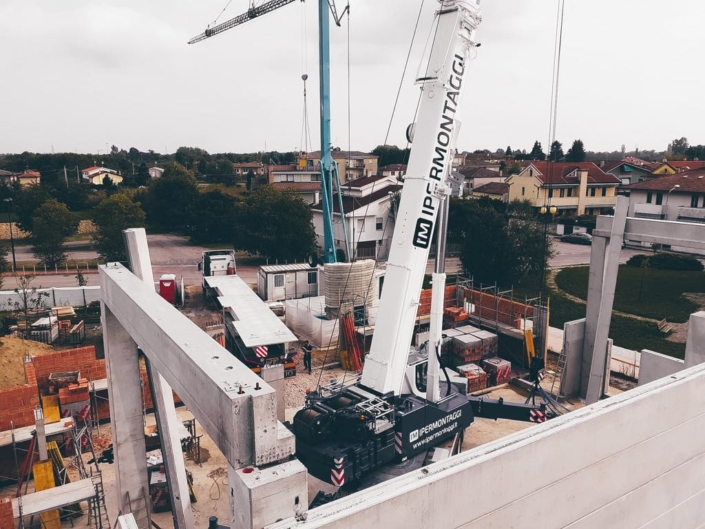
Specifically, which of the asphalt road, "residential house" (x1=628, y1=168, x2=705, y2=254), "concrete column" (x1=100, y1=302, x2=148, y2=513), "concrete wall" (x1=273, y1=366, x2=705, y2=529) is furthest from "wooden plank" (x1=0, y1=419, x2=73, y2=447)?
"residential house" (x1=628, y1=168, x2=705, y2=254)

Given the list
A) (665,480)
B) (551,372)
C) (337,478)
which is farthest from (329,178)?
(665,480)

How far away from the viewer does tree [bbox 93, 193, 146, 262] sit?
3400 cm

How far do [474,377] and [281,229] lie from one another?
72.6 feet

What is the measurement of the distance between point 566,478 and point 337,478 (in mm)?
4526

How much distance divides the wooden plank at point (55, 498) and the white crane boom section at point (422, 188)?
559cm

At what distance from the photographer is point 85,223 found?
178ft

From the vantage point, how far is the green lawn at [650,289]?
26484mm

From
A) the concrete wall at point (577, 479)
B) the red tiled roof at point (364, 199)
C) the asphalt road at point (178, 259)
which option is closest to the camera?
the concrete wall at point (577, 479)

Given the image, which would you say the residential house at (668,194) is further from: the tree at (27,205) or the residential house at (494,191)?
the tree at (27,205)

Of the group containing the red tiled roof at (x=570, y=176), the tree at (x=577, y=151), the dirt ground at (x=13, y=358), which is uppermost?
the tree at (x=577, y=151)

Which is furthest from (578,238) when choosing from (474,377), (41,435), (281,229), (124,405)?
(124,405)

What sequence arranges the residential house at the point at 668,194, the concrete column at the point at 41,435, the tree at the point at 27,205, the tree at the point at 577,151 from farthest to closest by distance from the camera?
the tree at the point at 577,151 → the tree at the point at 27,205 → the residential house at the point at 668,194 → the concrete column at the point at 41,435

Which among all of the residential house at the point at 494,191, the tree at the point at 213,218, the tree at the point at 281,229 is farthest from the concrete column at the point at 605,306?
the residential house at the point at 494,191

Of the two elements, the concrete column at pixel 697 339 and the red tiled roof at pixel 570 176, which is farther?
the red tiled roof at pixel 570 176
